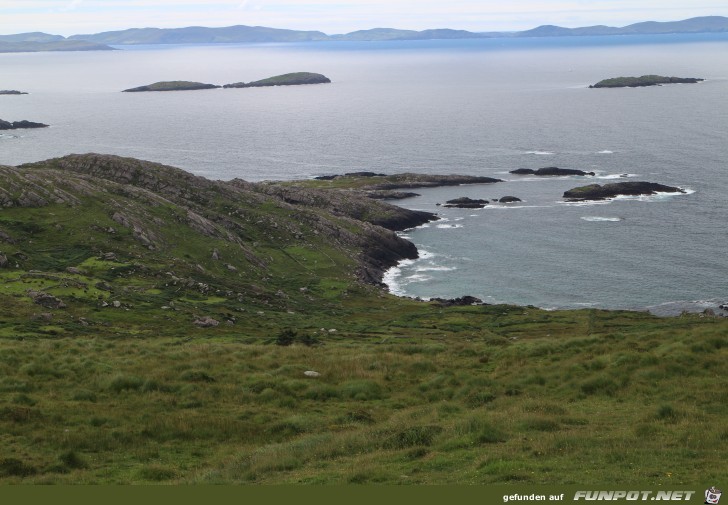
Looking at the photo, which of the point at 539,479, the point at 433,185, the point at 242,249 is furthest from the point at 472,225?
the point at 539,479

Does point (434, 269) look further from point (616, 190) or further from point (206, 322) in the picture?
point (616, 190)

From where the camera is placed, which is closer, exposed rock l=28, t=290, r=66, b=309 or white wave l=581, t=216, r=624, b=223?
exposed rock l=28, t=290, r=66, b=309

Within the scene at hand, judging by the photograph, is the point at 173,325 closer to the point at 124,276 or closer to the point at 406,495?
the point at 124,276

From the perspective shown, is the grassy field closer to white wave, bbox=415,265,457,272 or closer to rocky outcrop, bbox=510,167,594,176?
white wave, bbox=415,265,457,272

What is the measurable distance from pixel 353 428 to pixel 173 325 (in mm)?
33119

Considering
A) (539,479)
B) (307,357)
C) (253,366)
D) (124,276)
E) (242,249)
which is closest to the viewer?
(539,479)

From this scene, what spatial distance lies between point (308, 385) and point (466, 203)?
11208 centimetres

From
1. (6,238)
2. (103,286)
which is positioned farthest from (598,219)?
(6,238)

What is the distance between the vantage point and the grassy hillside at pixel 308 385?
22156 millimetres

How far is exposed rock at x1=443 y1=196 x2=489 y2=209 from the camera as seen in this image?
461ft

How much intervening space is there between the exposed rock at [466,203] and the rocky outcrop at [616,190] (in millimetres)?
16630

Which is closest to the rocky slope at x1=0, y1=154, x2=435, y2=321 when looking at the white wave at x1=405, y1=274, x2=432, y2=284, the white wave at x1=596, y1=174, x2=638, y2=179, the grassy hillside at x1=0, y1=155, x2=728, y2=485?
the grassy hillside at x1=0, y1=155, x2=728, y2=485

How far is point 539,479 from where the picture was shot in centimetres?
1872

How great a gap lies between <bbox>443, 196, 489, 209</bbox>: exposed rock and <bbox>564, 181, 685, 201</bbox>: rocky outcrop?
16.6m
